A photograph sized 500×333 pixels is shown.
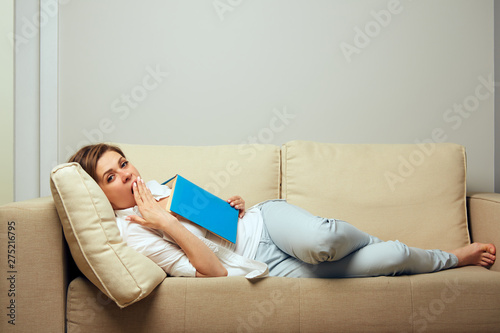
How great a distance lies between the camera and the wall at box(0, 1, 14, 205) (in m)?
1.86

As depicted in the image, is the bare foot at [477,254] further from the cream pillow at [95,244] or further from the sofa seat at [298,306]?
the cream pillow at [95,244]

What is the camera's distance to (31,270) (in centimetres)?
111

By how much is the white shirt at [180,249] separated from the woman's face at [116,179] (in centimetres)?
4

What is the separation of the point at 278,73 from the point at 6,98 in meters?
1.36

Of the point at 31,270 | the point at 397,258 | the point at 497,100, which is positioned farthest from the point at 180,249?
the point at 497,100

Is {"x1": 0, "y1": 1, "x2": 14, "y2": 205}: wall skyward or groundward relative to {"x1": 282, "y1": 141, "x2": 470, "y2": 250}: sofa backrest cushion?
skyward

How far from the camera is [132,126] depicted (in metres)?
2.00

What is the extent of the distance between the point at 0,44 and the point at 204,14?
3.29 feet

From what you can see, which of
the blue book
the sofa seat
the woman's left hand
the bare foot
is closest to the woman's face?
the blue book

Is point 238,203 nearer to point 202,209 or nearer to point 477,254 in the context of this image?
point 202,209

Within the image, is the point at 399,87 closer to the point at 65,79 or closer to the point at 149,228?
the point at 149,228

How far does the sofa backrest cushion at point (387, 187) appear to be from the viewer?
1.62 m

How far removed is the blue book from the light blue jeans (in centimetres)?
15

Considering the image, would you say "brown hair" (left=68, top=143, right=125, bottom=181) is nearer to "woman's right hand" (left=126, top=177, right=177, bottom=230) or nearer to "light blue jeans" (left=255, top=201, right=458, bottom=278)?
"woman's right hand" (left=126, top=177, right=177, bottom=230)
